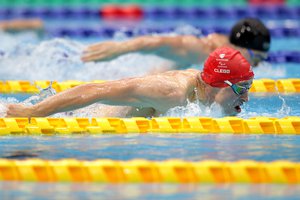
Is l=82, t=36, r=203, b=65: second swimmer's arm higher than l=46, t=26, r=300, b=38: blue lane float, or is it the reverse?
l=82, t=36, r=203, b=65: second swimmer's arm

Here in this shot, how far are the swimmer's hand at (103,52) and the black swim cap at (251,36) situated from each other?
3.24 ft

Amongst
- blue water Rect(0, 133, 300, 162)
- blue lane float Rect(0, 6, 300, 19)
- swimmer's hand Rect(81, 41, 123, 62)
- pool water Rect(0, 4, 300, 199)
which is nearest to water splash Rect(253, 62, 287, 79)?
pool water Rect(0, 4, 300, 199)

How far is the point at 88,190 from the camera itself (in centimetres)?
394

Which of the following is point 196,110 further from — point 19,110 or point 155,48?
point 155,48

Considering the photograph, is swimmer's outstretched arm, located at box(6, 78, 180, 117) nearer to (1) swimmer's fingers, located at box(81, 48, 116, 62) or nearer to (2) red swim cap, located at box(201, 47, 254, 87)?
(2) red swim cap, located at box(201, 47, 254, 87)

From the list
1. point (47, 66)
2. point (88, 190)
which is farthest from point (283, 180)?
point (47, 66)

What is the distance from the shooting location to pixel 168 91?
5.16m

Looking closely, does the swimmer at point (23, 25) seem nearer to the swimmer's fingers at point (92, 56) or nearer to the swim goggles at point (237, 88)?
the swimmer's fingers at point (92, 56)

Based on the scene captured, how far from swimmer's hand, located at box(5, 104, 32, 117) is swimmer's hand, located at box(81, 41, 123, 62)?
1856 millimetres

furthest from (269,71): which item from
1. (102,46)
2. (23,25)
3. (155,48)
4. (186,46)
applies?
(23,25)

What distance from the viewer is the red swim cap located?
532 cm

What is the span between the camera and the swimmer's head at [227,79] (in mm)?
5316

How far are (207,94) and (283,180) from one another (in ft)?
4.65

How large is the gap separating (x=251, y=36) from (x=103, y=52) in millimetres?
1245
